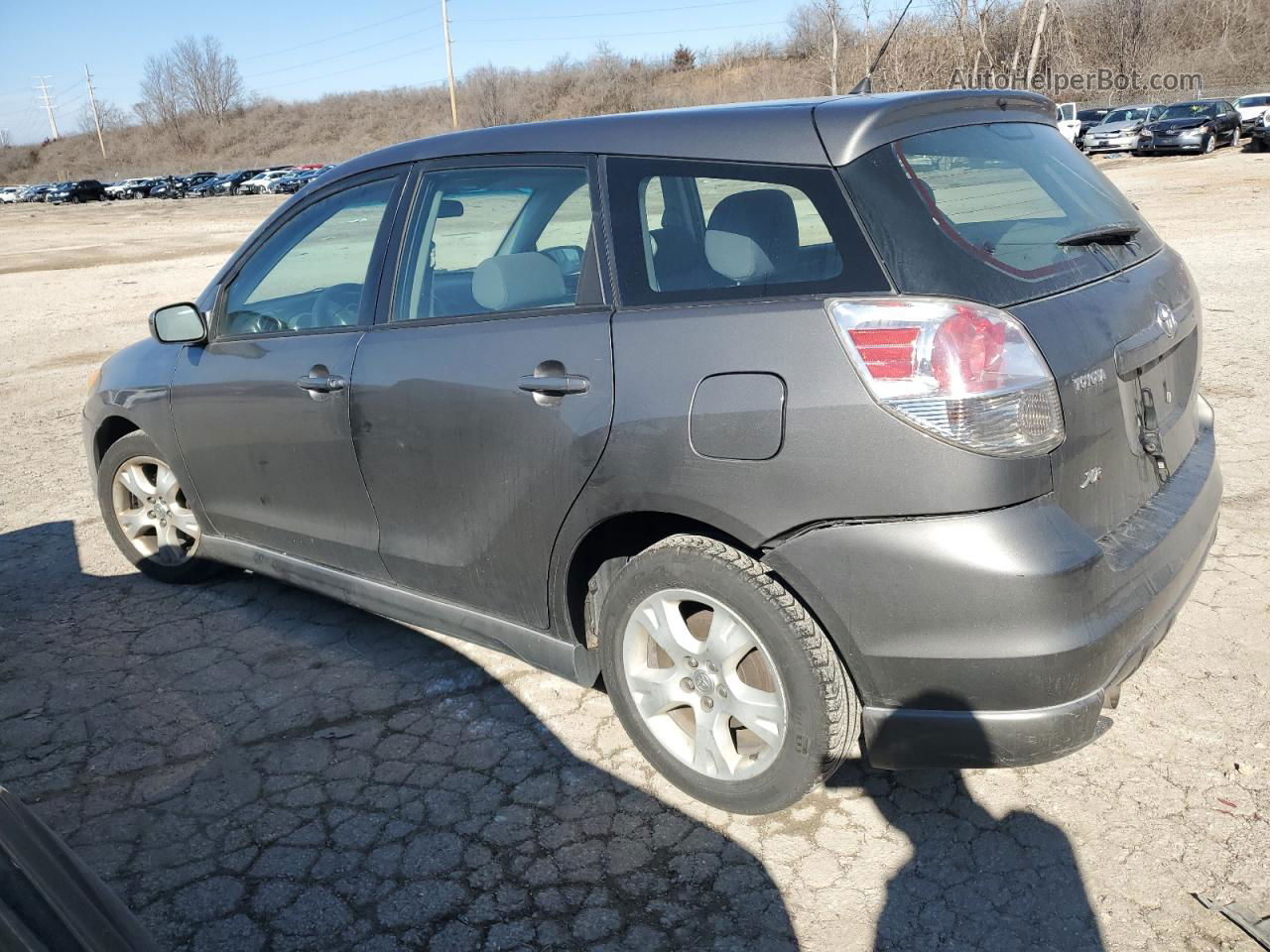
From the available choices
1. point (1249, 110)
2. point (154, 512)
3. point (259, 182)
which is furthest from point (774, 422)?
point (259, 182)

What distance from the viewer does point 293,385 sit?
3.72 meters

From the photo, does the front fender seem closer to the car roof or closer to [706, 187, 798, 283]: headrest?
the car roof

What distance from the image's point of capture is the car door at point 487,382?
2945 millimetres

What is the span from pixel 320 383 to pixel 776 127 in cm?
175

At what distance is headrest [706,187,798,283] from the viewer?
2.70 metres

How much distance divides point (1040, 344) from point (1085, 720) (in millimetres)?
881

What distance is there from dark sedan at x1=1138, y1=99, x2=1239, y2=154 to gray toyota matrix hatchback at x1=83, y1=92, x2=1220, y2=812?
37151 millimetres

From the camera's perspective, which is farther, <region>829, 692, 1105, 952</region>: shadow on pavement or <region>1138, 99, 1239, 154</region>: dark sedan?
<region>1138, 99, 1239, 154</region>: dark sedan

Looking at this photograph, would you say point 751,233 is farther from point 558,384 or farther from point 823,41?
point 823,41

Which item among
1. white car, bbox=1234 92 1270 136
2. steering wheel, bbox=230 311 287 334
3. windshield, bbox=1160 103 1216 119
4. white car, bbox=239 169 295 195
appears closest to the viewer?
steering wheel, bbox=230 311 287 334

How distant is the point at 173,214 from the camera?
45.3 meters

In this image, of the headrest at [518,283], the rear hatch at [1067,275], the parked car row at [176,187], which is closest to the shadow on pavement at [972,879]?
the rear hatch at [1067,275]

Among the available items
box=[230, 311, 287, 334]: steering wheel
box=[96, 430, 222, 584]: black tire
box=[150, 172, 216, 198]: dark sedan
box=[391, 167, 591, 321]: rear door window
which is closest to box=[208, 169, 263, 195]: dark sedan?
box=[150, 172, 216, 198]: dark sedan

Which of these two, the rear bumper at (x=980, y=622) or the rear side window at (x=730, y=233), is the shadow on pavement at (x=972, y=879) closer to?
the rear bumper at (x=980, y=622)
